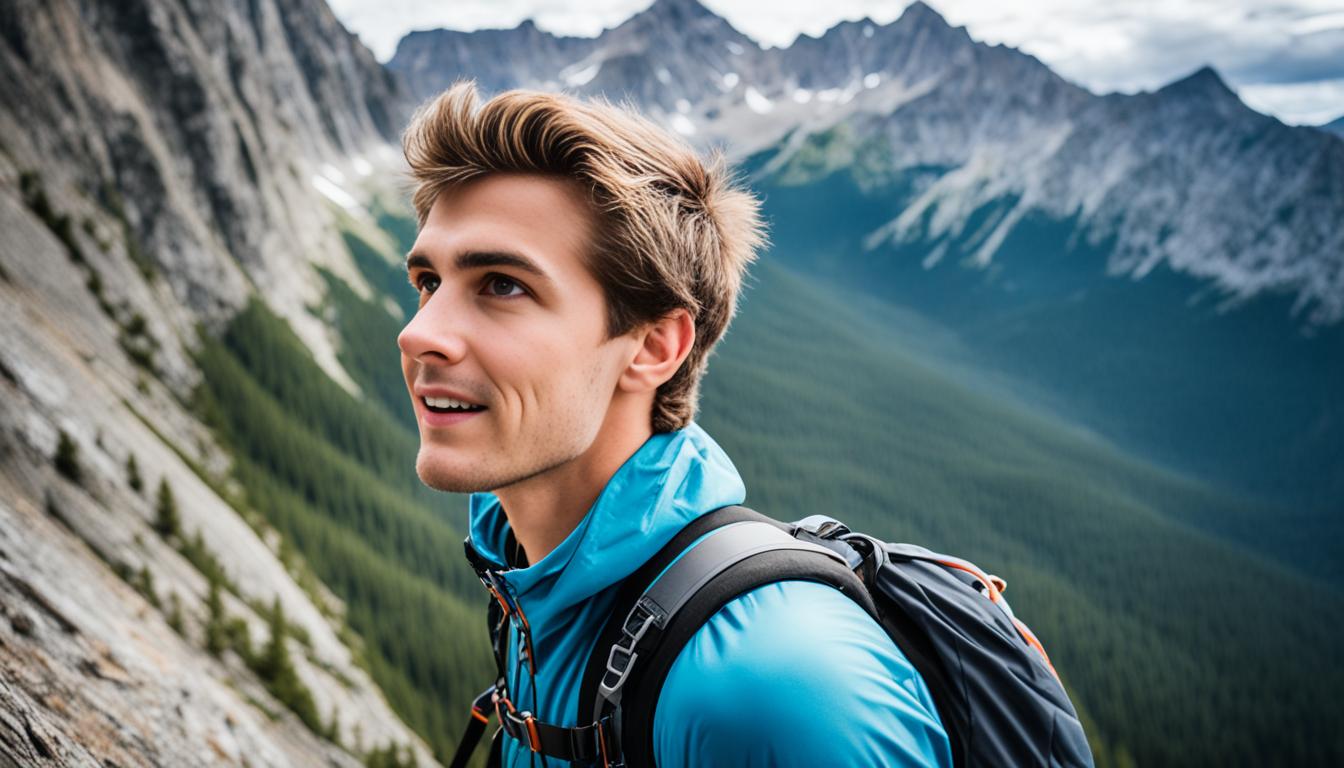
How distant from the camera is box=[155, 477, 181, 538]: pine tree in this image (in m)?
28.8

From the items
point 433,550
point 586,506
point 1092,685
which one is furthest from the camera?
point 1092,685

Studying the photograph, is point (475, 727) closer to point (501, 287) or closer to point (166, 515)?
point (501, 287)

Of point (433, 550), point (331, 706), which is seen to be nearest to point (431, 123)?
point (331, 706)

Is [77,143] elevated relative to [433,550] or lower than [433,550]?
elevated

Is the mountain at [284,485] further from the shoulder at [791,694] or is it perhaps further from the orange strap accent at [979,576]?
the orange strap accent at [979,576]

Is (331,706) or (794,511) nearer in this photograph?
(331,706)

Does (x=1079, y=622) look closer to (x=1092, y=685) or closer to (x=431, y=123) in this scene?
(x=1092, y=685)

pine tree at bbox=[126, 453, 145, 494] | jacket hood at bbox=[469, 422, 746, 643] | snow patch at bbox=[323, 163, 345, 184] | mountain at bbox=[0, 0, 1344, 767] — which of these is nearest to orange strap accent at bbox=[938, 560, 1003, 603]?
jacket hood at bbox=[469, 422, 746, 643]

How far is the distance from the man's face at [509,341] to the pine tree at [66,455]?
21029mm

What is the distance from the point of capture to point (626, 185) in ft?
13.3

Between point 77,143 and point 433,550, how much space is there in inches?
1923

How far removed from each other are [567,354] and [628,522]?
33.7 inches

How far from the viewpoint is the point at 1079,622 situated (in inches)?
4788

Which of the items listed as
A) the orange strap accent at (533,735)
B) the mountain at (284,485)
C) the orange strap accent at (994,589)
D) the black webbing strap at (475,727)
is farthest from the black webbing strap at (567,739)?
the mountain at (284,485)
